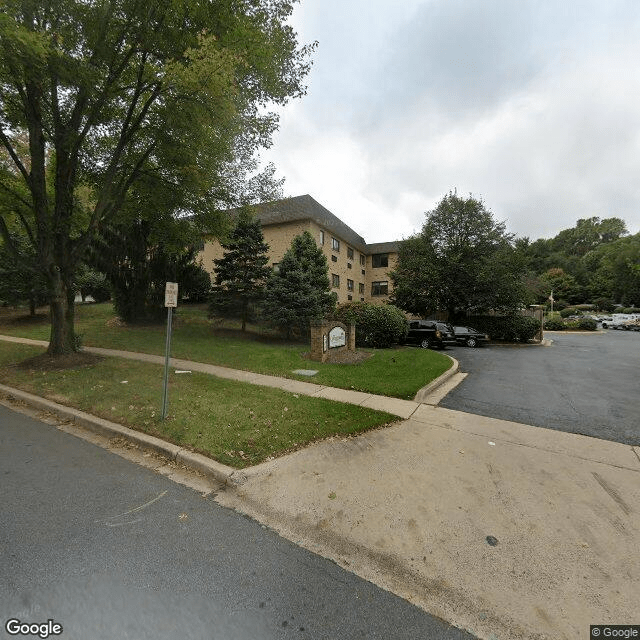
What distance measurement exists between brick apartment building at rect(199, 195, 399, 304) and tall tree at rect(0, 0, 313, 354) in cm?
637

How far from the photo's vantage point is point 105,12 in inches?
298

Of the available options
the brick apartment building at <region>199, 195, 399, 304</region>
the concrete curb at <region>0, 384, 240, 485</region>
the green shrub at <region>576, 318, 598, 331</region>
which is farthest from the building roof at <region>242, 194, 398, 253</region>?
the green shrub at <region>576, 318, 598, 331</region>

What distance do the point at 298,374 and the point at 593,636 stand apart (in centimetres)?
741

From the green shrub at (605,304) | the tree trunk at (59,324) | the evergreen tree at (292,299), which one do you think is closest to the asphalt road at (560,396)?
the evergreen tree at (292,299)

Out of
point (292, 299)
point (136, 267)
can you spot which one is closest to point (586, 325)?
point (292, 299)

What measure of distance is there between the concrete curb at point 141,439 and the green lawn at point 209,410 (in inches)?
4.5

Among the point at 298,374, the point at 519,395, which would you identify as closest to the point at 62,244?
the point at 298,374

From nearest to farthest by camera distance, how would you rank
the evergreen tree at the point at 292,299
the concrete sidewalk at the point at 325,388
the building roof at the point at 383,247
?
the concrete sidewalk at the point at 325,388
the evergreen tree at the point at 292,299
the building roof at the point at 383,247

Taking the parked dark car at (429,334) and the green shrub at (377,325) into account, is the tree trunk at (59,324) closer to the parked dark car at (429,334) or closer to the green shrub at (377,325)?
the green shrub at (377,325)

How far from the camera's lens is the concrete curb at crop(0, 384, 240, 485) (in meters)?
3.92

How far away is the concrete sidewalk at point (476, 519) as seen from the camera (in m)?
2.36

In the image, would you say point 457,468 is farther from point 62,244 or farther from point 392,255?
point 392,255

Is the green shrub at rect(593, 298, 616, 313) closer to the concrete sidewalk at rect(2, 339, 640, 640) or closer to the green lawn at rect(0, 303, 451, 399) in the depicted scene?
the green lawn at rect(0, 303, 451, 399)

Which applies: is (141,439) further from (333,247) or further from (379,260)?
(379,260)
